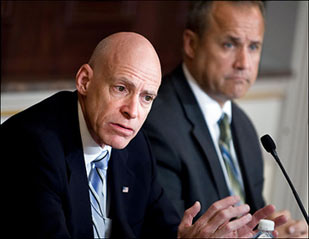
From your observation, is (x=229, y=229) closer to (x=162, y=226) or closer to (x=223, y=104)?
(x=162, y=226)

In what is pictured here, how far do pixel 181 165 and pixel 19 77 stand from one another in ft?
4.28

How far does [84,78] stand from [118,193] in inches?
12.9

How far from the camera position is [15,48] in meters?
3.44

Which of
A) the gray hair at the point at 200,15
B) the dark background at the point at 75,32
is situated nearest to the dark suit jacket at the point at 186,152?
the gray hair at the point at 200,15

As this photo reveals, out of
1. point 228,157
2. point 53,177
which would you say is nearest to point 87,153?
point 53,177

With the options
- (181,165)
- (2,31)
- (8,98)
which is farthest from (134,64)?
(2,31)

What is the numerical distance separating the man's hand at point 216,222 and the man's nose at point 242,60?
71cm

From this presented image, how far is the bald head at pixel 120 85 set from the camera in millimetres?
1817

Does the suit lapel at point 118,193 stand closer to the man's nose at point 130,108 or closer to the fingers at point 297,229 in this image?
the man's nose at point 130,108

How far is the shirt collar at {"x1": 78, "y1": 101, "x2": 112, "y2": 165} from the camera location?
74.7 inches

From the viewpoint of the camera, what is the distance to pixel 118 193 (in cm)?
197

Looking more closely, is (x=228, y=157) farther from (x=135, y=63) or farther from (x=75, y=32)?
(x=75, y=32)

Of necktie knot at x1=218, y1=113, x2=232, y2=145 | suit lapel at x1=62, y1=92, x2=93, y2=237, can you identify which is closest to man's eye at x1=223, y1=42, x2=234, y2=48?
necktie knot at x1=218, y1=113, x2=232, y2=145

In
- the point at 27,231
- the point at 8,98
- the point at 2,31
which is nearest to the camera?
the point at 27,231
